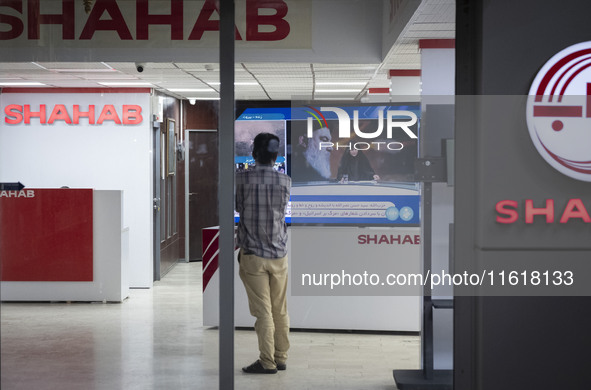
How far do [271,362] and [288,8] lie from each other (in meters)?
2.22

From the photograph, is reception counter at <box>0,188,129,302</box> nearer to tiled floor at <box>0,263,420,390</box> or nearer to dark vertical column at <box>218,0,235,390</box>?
tiled floor at <box>0,263,420,390</box>

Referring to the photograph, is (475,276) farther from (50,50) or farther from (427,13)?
(50,50)

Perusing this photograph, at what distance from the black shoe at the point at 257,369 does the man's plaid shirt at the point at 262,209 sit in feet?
2.11

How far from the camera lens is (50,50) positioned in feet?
13.8

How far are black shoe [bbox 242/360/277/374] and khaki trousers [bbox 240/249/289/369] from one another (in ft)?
0.07

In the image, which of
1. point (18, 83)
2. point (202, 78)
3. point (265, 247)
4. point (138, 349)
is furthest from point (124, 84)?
point (138, 349)

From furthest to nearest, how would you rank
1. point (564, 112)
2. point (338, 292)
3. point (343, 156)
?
point (338, 292) < point (343, 156) < point (564, 112)

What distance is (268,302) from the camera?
14.2ft

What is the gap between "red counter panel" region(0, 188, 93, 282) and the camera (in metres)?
4.08

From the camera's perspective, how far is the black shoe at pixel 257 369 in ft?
13.7

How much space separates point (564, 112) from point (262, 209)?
5.78 ft

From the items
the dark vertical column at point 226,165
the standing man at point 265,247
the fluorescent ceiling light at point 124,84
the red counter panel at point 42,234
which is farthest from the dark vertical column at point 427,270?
the red counter panel at point 42,234

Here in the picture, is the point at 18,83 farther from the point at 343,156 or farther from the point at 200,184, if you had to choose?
the point at 343,156

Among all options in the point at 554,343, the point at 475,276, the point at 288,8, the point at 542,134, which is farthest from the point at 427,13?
the point at 554,343
